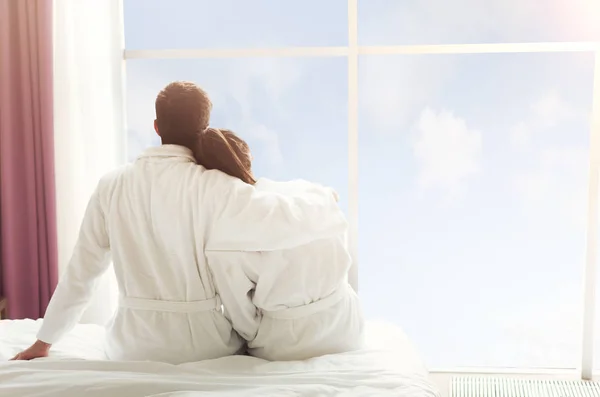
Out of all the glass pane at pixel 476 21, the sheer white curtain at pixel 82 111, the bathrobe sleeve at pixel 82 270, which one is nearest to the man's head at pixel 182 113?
the bathrobe sleeve at pixel 82 270

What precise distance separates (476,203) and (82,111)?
2.21m

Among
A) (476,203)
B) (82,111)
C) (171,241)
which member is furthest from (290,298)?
(476,203)

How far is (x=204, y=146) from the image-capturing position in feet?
6.77

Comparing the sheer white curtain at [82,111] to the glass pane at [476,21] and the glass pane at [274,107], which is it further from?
the glass pane at [476,21]

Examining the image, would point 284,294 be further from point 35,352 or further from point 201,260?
point 35,352

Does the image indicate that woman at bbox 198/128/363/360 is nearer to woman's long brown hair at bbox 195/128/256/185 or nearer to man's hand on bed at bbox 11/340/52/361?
woman's long brown hair at bbox 195/128/256/185

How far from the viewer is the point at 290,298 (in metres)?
2.00

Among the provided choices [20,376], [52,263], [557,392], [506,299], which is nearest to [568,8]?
[506,299]

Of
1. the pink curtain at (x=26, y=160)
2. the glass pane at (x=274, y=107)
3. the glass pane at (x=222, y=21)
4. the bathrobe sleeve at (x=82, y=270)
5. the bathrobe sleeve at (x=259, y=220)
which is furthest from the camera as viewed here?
the glass pane at (x=274, y=107)

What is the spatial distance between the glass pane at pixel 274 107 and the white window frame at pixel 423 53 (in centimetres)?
36

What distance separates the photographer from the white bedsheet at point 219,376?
5.33 ft

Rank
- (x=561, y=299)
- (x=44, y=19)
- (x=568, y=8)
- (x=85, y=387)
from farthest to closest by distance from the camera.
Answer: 1. (x=561, y=299)
2. (x=568, y=8)
3. (x=44, y=19)
4. (x=85, y=387)

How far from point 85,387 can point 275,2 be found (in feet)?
8.71

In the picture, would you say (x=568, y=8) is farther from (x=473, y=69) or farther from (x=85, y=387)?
(x=85, y=387)
